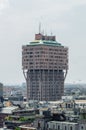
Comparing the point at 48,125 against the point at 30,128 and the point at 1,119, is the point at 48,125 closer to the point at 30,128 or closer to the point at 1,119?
the point at 30,128

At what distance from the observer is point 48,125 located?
419 feet

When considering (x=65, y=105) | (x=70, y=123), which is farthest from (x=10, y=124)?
(x=65, y=105)

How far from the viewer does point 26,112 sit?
16400cm

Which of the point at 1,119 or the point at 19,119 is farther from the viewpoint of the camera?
the point at 1,119

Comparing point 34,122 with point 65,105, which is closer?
point 34,122

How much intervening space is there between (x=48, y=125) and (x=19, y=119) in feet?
60.4

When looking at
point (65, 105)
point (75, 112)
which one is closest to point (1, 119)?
point (75, 112)

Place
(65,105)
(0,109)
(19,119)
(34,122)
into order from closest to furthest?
(34,122) < (19,119) < (0,109) < (65,105)

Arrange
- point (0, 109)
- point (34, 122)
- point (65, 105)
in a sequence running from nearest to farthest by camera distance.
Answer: point (34, 122)
point (0, 109)
point (65, 105)

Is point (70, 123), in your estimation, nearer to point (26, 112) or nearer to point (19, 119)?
point (19, 119)

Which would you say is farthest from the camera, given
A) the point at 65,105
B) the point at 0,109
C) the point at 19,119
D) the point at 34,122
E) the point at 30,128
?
the point at 65,105

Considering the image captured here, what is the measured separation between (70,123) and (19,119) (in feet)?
76.7

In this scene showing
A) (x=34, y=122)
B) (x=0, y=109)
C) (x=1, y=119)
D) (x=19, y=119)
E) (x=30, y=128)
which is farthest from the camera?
(x=0, y=109)

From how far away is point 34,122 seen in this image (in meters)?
→ 132
